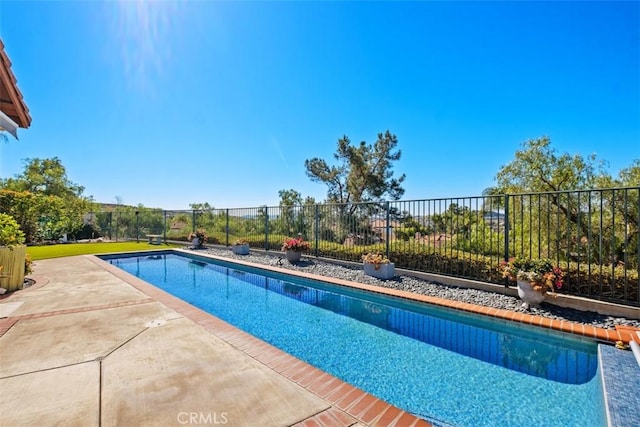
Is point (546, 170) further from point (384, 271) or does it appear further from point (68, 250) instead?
point (68, 250)

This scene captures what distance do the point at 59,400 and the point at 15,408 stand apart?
0.89 ft

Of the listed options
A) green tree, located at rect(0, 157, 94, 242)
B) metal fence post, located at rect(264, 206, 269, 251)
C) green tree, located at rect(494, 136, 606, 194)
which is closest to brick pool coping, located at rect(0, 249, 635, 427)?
metal fence post, located at rect(264, 206, 269, 251)

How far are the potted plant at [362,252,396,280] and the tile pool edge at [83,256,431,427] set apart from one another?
4525 millimetres

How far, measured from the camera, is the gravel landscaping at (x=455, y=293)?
→ 475 centimetres

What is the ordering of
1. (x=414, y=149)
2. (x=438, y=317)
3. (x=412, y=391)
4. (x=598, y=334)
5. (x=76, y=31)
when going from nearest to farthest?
(x=412, y=391)
(x=598, y=334)
(x=438, y=317)
(x=76, y=31)
(x=414, y=149)

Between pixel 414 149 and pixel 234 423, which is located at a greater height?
pixel 414 149

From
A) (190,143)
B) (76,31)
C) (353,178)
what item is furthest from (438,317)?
(353,178)

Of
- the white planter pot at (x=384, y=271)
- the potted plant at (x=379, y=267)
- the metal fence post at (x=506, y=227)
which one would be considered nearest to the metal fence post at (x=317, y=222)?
the potted plant at (x=379, y=267)

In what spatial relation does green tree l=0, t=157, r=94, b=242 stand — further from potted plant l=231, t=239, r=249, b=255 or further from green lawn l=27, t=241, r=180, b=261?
potted plant l=231, t=239, r=249, b=255

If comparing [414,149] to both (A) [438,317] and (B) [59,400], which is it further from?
(B) [59,400]

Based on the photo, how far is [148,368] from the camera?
298 centimetres

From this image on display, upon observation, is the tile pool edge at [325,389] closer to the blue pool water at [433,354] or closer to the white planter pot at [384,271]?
the blue pool water at [433,354]

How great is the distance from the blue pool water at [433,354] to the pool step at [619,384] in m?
0.13

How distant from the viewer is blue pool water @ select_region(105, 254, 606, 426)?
290cm
